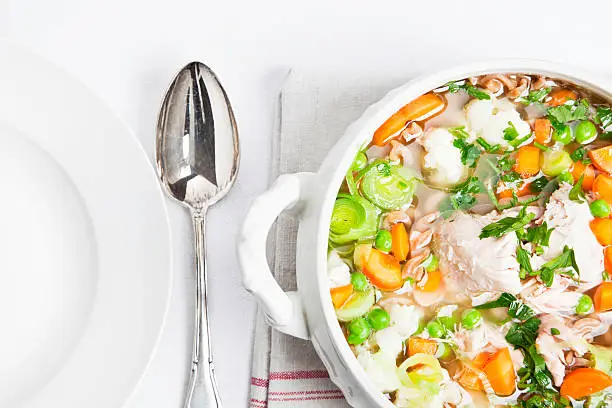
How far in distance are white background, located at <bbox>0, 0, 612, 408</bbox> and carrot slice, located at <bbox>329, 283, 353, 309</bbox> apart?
244 mm

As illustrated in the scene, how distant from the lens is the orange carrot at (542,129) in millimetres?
1396

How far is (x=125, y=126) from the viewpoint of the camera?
1.46 m

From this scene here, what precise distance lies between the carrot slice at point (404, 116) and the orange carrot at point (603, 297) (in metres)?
0.39

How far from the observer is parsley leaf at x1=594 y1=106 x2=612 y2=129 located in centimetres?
139

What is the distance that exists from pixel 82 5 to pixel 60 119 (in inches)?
9.3

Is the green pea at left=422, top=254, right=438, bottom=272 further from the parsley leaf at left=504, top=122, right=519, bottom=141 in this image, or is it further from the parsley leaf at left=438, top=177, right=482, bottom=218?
the parsley leaf at left=504, top=122, right=519, bottom=141

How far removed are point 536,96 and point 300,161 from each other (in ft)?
1.40

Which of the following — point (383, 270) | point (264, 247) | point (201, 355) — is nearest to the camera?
point (264, 247)

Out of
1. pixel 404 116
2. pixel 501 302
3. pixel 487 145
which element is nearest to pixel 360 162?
pixel 404 116

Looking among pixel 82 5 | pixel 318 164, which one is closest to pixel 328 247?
pixel 318 164

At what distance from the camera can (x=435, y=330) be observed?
135 cm

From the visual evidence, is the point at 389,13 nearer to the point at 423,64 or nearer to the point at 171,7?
the point at 423,64

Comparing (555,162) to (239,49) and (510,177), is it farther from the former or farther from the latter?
(239,49)

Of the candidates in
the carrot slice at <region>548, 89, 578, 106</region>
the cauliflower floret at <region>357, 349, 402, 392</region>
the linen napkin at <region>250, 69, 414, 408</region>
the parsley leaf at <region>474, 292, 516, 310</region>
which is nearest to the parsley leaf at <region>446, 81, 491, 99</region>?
the carrot slice at <region>548, 89, 578, 106</region>
